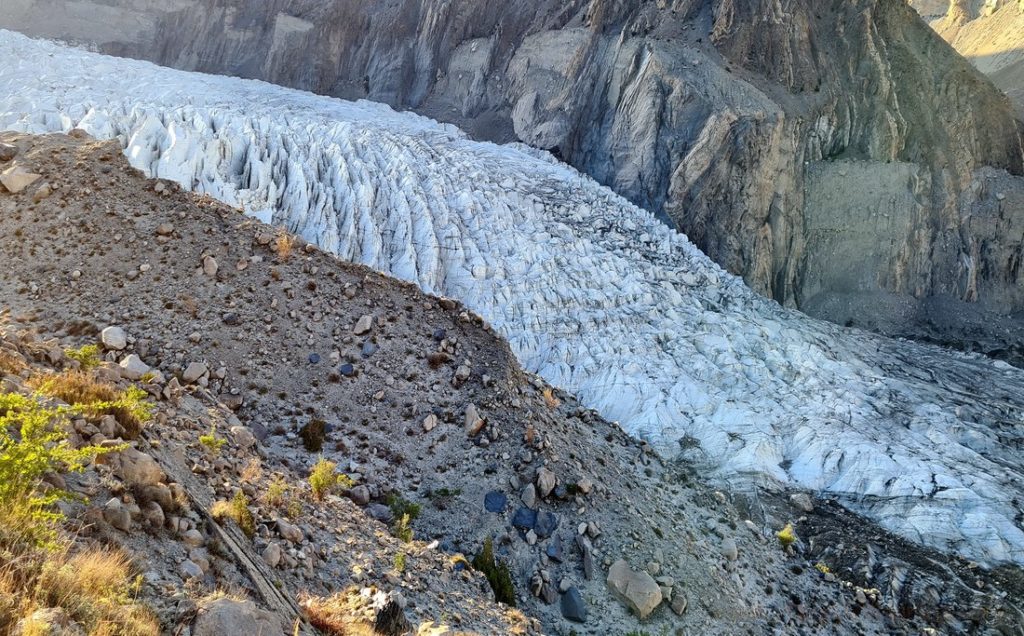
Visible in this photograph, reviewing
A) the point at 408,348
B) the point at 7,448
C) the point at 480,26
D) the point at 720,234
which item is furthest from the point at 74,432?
the point at 480,26

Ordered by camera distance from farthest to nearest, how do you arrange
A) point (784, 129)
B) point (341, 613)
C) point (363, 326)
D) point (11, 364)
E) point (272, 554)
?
point (784, 129)
point (363, 326)
point (11, 364)
point (272, 554)
point (341, 613)

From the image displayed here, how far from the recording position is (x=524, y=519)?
10.6 metres

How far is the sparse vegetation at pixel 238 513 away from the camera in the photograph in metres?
6.36

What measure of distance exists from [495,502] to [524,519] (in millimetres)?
487

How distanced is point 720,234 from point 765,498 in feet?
50.8

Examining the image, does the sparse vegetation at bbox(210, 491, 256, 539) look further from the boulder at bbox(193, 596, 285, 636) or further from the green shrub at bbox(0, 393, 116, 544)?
the boulder at bbox(193, 596, 285, 636)

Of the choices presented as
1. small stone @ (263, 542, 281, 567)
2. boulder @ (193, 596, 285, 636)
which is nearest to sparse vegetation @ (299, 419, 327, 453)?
small stone @ (263, 542, 281, 567)

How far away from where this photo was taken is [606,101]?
30.4 meters

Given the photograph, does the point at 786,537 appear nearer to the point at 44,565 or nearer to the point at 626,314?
the point at 626,314

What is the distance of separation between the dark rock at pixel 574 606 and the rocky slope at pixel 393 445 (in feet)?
0.09

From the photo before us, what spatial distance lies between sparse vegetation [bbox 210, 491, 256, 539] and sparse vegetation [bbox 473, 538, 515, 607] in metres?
3.43

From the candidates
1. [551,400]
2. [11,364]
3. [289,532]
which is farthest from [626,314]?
[11,364]

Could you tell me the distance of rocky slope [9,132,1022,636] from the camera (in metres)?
8.15

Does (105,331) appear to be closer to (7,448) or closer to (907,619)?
(7,448)
